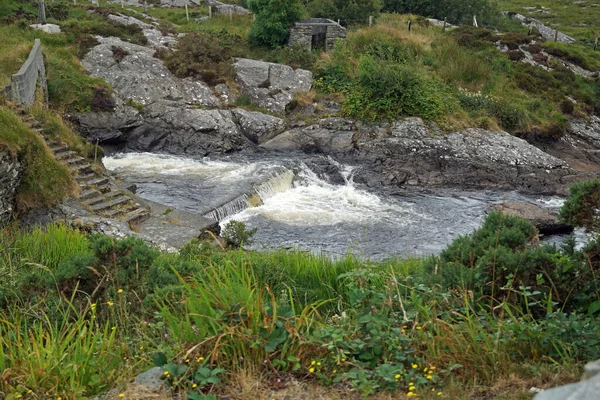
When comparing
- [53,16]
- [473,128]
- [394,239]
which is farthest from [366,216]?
[53,16]

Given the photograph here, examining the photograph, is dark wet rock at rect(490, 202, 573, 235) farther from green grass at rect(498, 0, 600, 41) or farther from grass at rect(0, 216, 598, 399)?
green grass at rect(498, 0, 600, 41)

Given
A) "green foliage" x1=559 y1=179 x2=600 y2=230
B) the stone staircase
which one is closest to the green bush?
the stone staircase

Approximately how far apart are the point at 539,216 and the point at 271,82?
15235 millimetres

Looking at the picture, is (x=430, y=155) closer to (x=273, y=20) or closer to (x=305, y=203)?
(x=305, y=203)

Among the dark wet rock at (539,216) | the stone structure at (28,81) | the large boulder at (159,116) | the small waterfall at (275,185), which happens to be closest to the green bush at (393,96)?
the large boulder at (159,116)

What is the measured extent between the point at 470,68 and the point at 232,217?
18459 mm

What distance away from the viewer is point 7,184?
14.1 m

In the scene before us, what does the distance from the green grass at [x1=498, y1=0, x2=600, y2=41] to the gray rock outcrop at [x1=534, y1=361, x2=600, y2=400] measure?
60.0m

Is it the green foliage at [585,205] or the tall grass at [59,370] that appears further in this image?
the green foliage at [585,205]

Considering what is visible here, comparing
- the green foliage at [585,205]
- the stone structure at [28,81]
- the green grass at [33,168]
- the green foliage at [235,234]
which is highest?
the green foliage at [585,205]

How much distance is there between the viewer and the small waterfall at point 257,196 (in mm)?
17781

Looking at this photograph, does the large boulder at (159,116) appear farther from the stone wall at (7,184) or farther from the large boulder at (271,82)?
the stone wall at (7,184)

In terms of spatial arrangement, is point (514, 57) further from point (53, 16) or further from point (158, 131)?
point (53, 16)

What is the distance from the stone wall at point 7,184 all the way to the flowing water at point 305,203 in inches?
198
